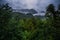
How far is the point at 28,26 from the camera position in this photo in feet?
51.3

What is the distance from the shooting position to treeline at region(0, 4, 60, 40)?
11.7 metres

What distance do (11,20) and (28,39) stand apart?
268cm

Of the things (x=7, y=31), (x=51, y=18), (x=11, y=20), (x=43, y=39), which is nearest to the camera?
(x=7, y=31)

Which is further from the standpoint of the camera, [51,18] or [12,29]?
[51,18]

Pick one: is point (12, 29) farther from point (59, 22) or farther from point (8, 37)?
point (59, 22)

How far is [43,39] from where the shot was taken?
14.3 metres

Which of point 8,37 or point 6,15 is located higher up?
point 6,15

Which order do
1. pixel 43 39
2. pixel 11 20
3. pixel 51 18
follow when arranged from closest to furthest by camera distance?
pixel 11 20, pixel 43 39, pixel 51 18

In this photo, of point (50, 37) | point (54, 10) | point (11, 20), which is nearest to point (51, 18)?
point (54, 10)

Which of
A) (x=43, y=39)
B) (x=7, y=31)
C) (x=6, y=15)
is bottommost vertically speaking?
(x=43, y=39)

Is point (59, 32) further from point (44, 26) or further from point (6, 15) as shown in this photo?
point (6, 15)

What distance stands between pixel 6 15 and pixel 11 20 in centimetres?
49

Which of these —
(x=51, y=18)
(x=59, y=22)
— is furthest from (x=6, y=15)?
(x=59, y=22)

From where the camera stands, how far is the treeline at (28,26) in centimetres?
1168
